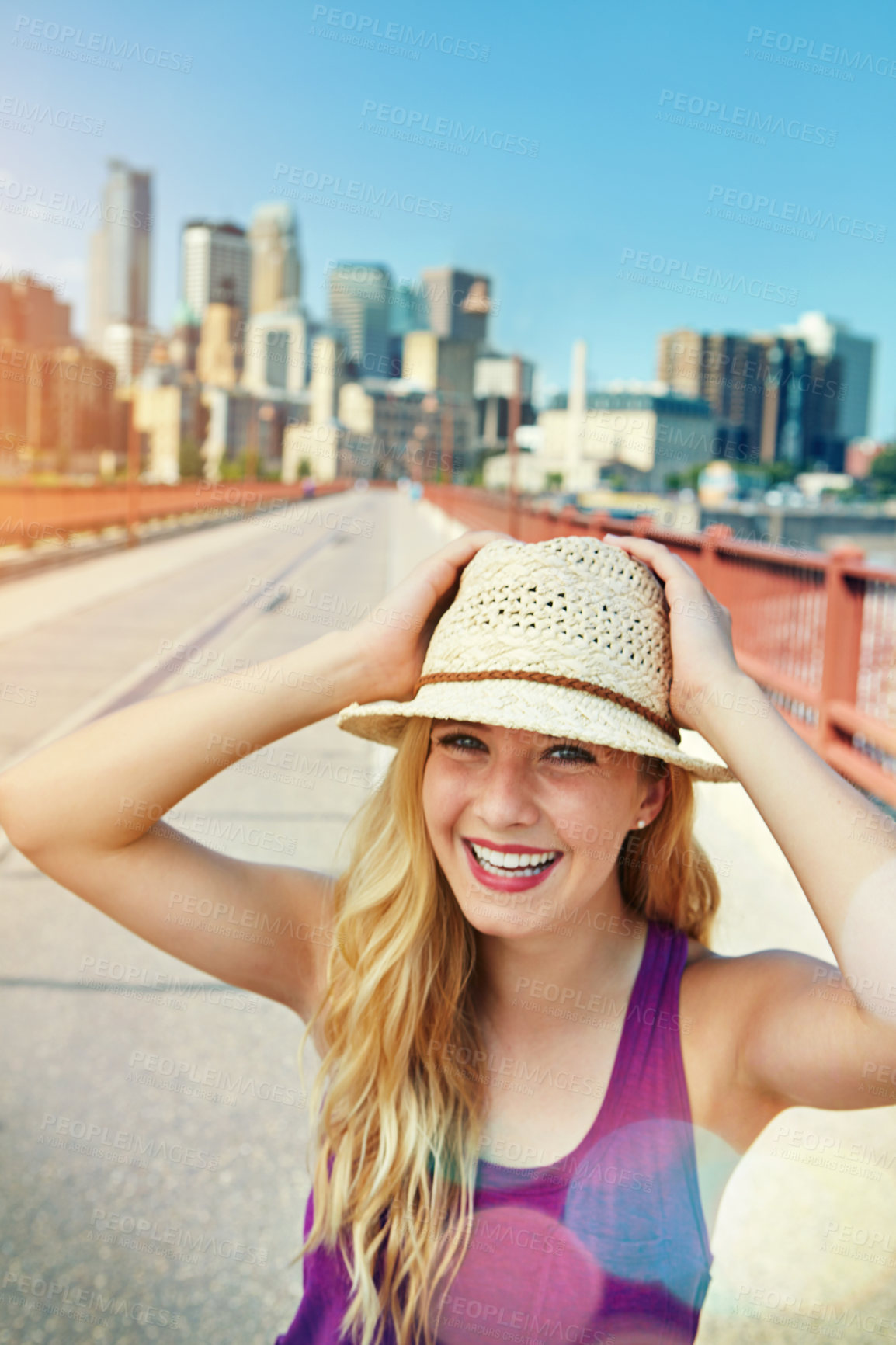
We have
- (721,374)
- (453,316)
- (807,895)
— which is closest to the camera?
(807,895)

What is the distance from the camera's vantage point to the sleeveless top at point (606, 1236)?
60.0 inches

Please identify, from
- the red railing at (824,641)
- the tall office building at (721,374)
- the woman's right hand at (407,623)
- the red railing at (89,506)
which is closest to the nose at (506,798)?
the woman's right hand at (407,623)

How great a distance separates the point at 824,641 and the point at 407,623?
188 inches

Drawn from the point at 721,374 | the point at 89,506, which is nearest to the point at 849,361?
the point at 721,374

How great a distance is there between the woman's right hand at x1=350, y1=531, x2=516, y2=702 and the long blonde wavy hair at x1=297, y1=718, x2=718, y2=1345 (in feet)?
0.27

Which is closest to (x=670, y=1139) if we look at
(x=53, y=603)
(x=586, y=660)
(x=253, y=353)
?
(x=586, y=660)

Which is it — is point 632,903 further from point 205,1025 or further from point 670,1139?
point 205,1025

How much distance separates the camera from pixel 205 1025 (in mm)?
4273

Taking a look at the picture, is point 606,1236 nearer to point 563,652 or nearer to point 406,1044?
point 406,1044

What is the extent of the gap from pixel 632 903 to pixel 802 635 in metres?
5.04

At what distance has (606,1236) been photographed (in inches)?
59.7

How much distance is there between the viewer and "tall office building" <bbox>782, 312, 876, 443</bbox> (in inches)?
6634

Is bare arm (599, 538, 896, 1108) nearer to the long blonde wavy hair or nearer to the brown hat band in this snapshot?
the brown hat band

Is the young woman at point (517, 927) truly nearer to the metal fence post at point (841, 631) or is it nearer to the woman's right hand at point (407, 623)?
the woman's right hand at point (407, 623)
